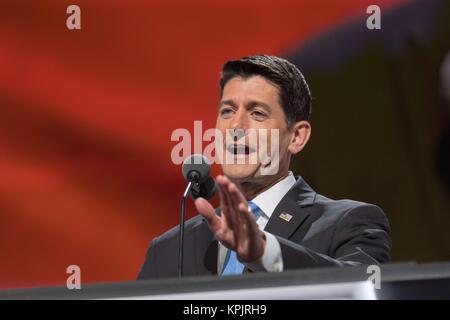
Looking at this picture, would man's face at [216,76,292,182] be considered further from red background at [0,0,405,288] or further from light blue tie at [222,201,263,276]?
red background at [0,0,405,288]

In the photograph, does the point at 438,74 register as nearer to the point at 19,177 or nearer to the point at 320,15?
the point at 320,15

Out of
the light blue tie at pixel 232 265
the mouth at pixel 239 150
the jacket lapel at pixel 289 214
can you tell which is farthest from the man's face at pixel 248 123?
the light blue tie at pixel 232 265

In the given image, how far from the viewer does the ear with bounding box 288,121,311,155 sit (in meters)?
2.16

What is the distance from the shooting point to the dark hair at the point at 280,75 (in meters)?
2.08

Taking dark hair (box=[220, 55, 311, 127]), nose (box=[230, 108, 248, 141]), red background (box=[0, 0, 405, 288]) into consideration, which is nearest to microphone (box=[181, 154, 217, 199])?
nose (box=[230, 108, 248, 141])

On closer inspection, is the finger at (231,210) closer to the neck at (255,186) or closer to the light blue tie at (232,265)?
the light blue tie at (232,265)

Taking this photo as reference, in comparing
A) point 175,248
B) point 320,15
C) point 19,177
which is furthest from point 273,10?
point 175,248

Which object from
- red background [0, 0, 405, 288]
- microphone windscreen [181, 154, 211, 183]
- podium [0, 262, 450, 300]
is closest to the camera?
podium [0, 262, 450, 300]

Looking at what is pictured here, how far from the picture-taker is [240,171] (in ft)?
6.63

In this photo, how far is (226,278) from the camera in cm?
83

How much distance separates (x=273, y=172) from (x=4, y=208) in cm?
147

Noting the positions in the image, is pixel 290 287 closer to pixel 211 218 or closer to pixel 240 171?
pixel 211 218

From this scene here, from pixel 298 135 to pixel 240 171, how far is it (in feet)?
0.82
